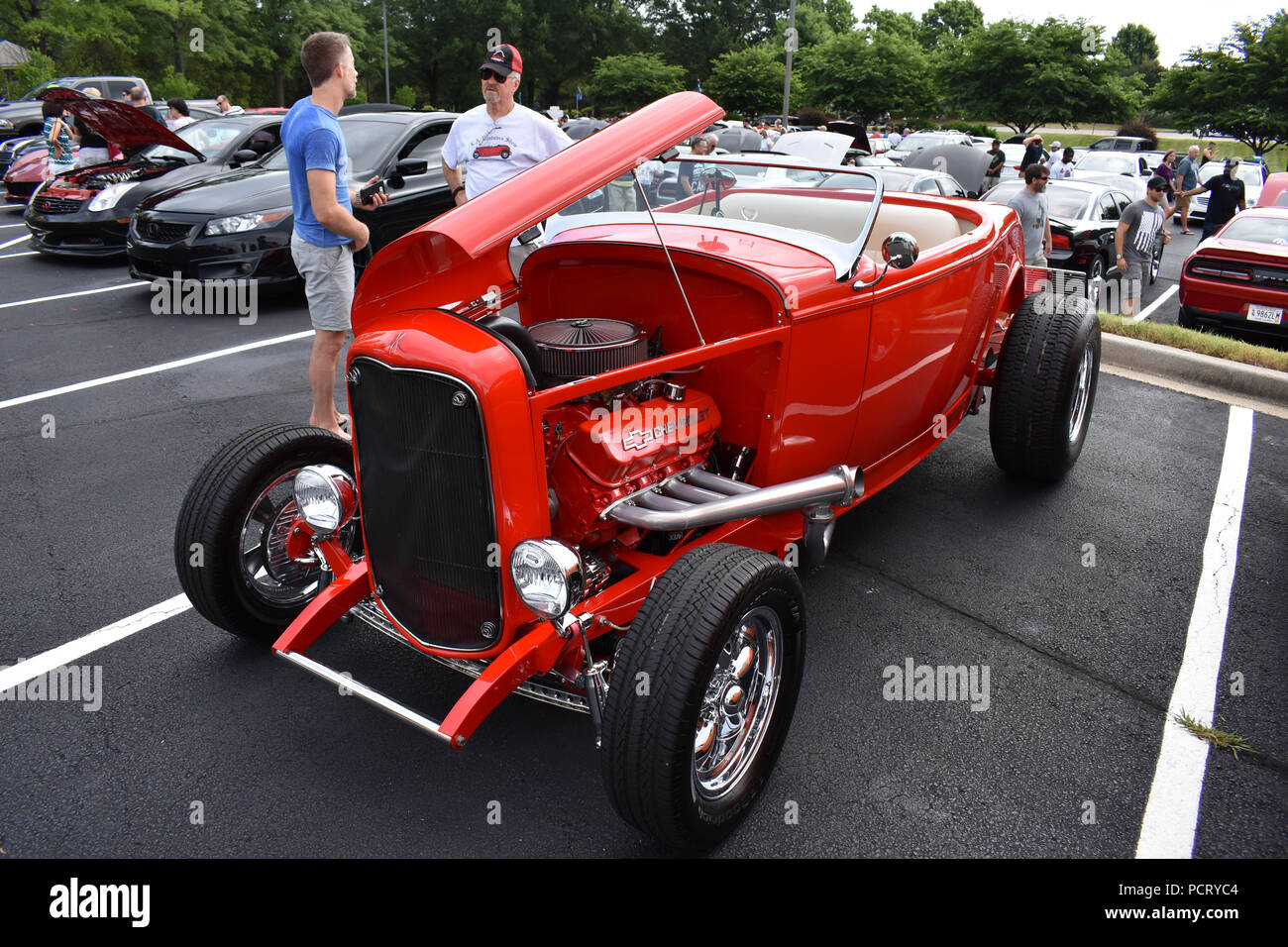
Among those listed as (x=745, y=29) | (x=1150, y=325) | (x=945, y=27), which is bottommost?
(x=1150, y=325)

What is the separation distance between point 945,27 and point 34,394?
9962 cm

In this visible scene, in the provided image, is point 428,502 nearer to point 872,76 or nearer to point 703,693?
point 703,693

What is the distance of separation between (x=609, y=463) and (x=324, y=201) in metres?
2.59

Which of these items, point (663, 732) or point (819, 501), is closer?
point (663, 732)

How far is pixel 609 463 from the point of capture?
9.34 feet

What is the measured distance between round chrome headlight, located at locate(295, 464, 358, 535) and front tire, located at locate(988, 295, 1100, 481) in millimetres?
3463

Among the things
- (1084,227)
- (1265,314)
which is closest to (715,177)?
(1265,314)

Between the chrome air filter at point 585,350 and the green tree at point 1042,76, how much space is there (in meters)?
42.9

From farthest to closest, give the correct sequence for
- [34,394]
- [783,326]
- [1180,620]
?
[34,394], [1180,620], [783,326]

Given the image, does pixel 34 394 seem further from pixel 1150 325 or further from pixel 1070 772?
pixel 1150 325

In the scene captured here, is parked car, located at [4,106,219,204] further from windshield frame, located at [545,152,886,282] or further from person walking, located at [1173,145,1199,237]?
person walking, located at [1173,145,1199,237]

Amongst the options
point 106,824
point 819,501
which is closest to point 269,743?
point 106,824

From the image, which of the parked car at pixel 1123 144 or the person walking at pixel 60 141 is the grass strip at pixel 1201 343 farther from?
the parked car at pixel 1123 144
